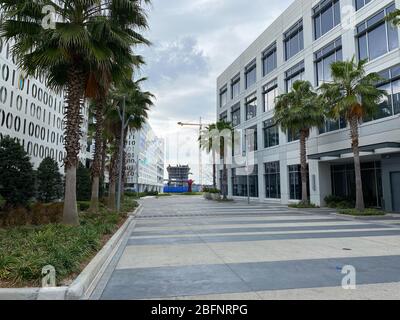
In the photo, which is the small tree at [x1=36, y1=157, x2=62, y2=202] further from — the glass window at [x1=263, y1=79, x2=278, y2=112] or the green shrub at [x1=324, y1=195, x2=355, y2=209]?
the green shrub at [x1=324, y1=195, x2=355, y2=209]

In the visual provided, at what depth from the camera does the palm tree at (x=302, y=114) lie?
26.2 m

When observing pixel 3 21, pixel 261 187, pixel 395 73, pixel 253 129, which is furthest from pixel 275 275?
pixel 253 129

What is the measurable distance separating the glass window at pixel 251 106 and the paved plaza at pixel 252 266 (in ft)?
97.1

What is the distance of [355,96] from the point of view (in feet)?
65.5

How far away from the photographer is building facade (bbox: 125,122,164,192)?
103m

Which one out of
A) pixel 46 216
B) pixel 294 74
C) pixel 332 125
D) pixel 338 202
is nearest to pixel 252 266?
pixel 46 216

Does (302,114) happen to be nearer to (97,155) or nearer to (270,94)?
(270,94)

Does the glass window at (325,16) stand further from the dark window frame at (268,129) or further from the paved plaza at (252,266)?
the paved plaza at (252,266)

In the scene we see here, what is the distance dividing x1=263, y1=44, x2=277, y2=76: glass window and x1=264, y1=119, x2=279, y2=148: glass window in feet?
19.3

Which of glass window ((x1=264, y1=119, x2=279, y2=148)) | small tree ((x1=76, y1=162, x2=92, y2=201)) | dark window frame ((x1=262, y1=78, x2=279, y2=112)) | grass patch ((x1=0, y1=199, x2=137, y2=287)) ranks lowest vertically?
grass patch ((x1=0, y1=199, x2=137, y2=287))

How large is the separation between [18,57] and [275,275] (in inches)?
451

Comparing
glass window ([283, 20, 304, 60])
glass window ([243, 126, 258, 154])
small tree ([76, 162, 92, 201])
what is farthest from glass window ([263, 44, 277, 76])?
small tree ([76, 162, 92, 201])

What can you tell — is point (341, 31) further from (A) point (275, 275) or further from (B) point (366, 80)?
(A) point (275, 275)
